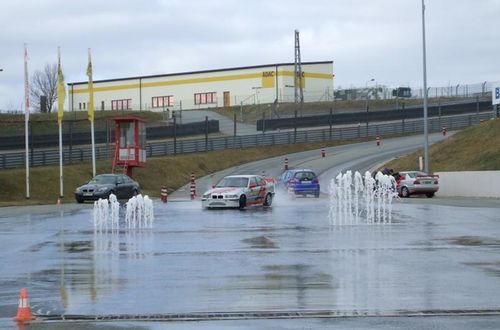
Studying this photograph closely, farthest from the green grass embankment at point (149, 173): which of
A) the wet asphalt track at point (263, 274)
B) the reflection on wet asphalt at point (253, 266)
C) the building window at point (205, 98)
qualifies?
the building window at point (205, 98)

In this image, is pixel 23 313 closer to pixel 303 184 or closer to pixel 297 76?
pixel 303 184

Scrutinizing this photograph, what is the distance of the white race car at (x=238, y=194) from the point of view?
1227 inches

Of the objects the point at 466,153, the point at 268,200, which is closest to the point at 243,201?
the point at 268,200

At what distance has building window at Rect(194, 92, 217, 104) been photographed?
339ft

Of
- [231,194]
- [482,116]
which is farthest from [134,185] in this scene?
[482,116]

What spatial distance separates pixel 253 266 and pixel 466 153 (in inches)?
1623

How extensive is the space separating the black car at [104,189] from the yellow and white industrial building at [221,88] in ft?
198

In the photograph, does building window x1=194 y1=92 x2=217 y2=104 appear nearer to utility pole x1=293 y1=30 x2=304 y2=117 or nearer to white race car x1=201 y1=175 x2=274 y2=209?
utility pole x1=293 y1=30 x2=304 y2=117

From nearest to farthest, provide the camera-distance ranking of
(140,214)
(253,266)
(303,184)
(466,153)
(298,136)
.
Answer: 1. (253,266)
2. (140,214)
3. (303,184)
4. (466,153)
5. (298,136)

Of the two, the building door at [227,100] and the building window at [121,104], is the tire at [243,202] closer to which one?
the building door at [227,100]

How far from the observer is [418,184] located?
137 ft

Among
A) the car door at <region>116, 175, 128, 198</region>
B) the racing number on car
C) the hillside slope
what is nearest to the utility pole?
the hillside slope

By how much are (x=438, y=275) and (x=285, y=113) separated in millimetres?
81368

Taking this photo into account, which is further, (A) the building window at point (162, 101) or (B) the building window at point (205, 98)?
(A) the building window at point (162, 101)
